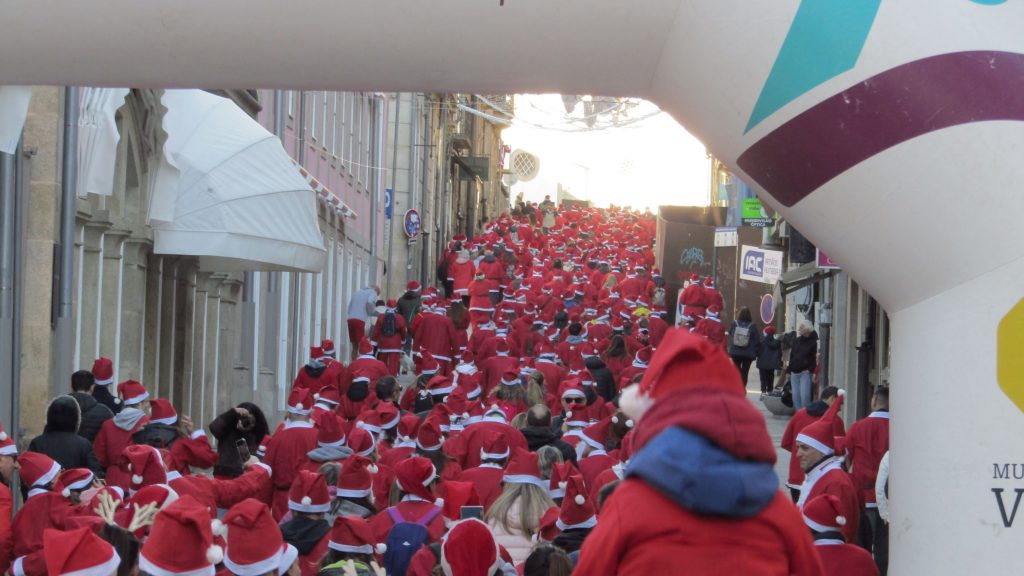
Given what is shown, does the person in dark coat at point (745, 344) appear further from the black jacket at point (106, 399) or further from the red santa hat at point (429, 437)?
the red santa hat at point (429, 437)

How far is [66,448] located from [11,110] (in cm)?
277

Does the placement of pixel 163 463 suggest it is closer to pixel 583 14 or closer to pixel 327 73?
pixel 327 73

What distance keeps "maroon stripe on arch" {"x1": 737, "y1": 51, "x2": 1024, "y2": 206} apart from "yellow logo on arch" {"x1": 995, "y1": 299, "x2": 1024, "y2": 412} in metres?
0.73

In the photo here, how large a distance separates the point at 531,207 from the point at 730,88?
58.1 meters

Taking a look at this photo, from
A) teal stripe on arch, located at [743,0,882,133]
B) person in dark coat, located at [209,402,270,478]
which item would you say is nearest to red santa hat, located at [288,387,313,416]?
person in dark coat, located at [209,402,270,478]

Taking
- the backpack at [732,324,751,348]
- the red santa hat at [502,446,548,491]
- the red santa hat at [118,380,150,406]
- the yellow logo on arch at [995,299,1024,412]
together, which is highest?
the yellow logo on arch at [995,299,1024,412]

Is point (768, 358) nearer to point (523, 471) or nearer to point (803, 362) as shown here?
point (803, 362)

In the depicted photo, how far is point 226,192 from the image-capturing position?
16.9 metres

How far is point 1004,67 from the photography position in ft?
19.9

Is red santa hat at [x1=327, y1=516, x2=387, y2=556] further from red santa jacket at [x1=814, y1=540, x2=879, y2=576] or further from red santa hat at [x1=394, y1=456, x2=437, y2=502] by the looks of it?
red santa jacket at [x1=814, y1=540, x2=879, y2=576]

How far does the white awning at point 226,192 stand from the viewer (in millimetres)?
16703

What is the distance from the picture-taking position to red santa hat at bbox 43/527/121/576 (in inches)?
218

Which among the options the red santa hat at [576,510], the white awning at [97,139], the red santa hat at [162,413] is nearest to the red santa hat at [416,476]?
the red santa hat at [576,510]

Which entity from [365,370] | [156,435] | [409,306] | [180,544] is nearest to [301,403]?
[156,435]
